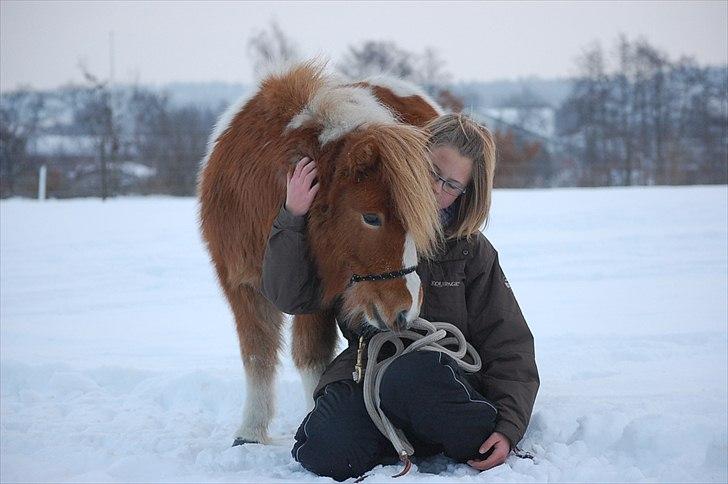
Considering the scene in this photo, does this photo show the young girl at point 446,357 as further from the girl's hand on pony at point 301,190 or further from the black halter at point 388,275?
the black halter at point 388,275

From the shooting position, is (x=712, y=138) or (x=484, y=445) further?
(x=712, y=138)

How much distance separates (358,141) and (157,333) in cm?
328

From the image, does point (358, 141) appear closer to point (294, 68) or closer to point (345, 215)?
point (345, 215)

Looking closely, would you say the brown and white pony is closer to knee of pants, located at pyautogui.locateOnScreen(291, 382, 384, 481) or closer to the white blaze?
the white blaze

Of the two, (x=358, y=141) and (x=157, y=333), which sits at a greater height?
(x=358, y=141)

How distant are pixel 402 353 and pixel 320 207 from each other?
24.7 inches

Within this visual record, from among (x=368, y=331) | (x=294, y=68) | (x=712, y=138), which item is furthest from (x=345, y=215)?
(x=712, y=138)

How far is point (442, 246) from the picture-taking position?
298 centimetres

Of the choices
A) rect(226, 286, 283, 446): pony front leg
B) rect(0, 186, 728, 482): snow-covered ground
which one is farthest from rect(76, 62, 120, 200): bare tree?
rect(226, 286, 283, 446): pony front leg

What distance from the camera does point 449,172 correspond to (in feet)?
9.66

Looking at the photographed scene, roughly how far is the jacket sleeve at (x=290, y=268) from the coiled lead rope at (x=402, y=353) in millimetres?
302

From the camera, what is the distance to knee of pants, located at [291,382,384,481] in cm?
267

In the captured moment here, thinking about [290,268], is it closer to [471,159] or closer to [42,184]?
[471,159]

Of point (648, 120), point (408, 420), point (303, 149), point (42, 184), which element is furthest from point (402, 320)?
point (648, 120)
